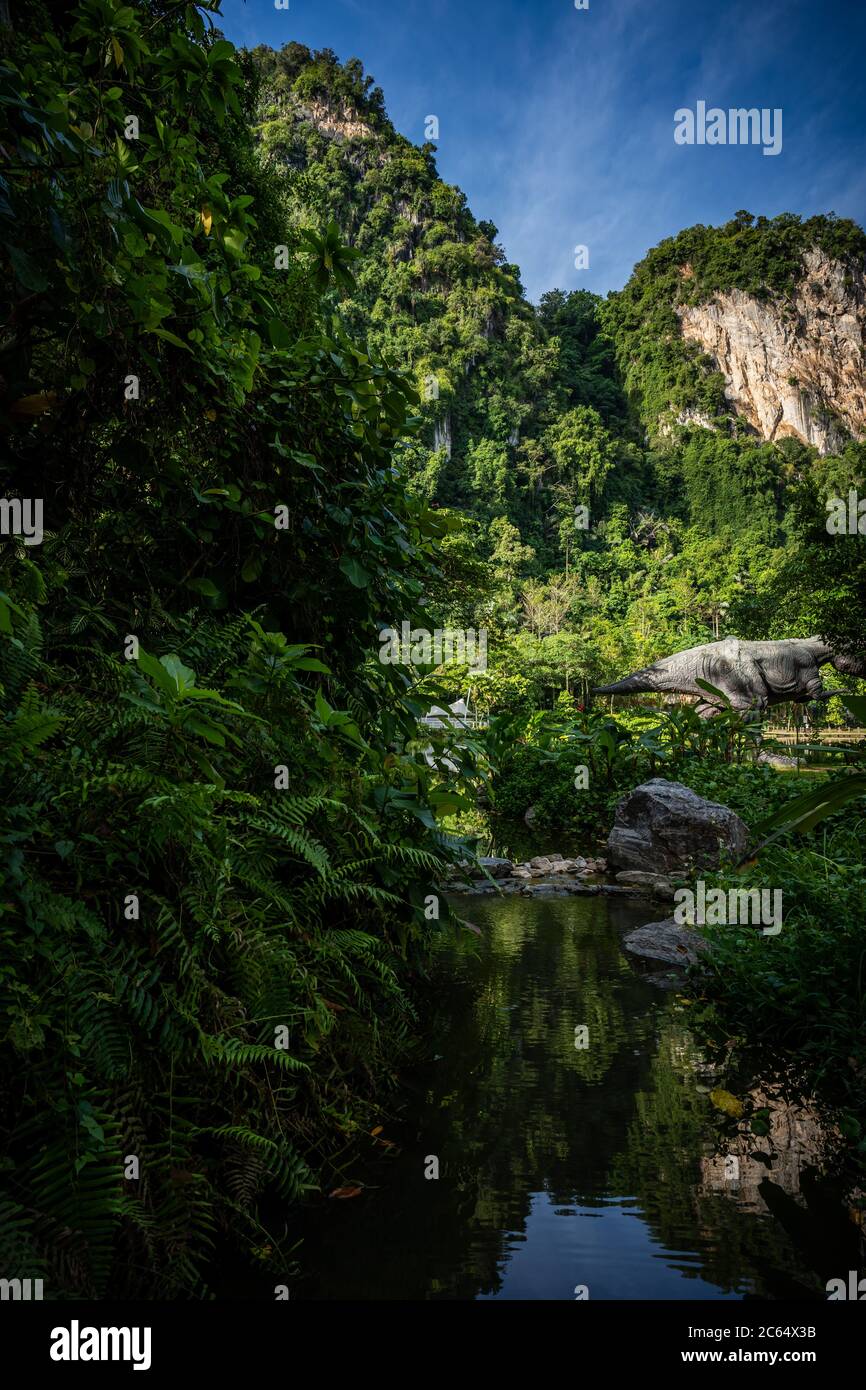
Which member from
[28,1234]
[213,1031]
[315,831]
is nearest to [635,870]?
[315,831]

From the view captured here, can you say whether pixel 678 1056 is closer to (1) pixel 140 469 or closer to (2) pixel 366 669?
(2) pixel 366 669

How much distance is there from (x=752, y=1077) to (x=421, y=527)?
8.59ft

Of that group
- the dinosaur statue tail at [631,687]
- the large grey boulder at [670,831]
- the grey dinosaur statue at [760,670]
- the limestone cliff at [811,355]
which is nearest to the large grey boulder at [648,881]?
the large grey boulder at [670,831]

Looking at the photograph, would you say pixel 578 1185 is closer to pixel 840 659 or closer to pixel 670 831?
pixel 670 831

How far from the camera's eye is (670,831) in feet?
22.1

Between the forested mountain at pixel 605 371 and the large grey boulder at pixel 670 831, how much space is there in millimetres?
45764

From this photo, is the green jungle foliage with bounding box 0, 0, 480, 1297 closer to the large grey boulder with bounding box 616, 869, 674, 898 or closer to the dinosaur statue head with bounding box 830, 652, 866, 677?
the large grey boulder with bounding box 616, 869, 674, 898

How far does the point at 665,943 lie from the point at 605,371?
90.5m

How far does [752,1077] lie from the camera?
2627 mm

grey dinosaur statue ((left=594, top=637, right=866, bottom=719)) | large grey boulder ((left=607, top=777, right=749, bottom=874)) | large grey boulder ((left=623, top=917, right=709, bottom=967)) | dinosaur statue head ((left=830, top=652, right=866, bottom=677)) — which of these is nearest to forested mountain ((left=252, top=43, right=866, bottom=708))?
grey dinosaur statue ((left=594, top=637, right=866, bottom=719))

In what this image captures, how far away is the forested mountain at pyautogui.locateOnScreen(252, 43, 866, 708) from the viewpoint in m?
61.8

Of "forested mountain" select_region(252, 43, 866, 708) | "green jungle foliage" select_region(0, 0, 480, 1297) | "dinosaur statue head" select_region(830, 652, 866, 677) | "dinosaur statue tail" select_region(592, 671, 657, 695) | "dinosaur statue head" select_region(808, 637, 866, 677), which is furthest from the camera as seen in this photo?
"forested mountain" select_region(252, 43, 866, 708)

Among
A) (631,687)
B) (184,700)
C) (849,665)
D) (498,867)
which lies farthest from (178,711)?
(631,687)

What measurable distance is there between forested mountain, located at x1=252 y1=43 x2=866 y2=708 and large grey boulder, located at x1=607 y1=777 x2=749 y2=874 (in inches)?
1802
